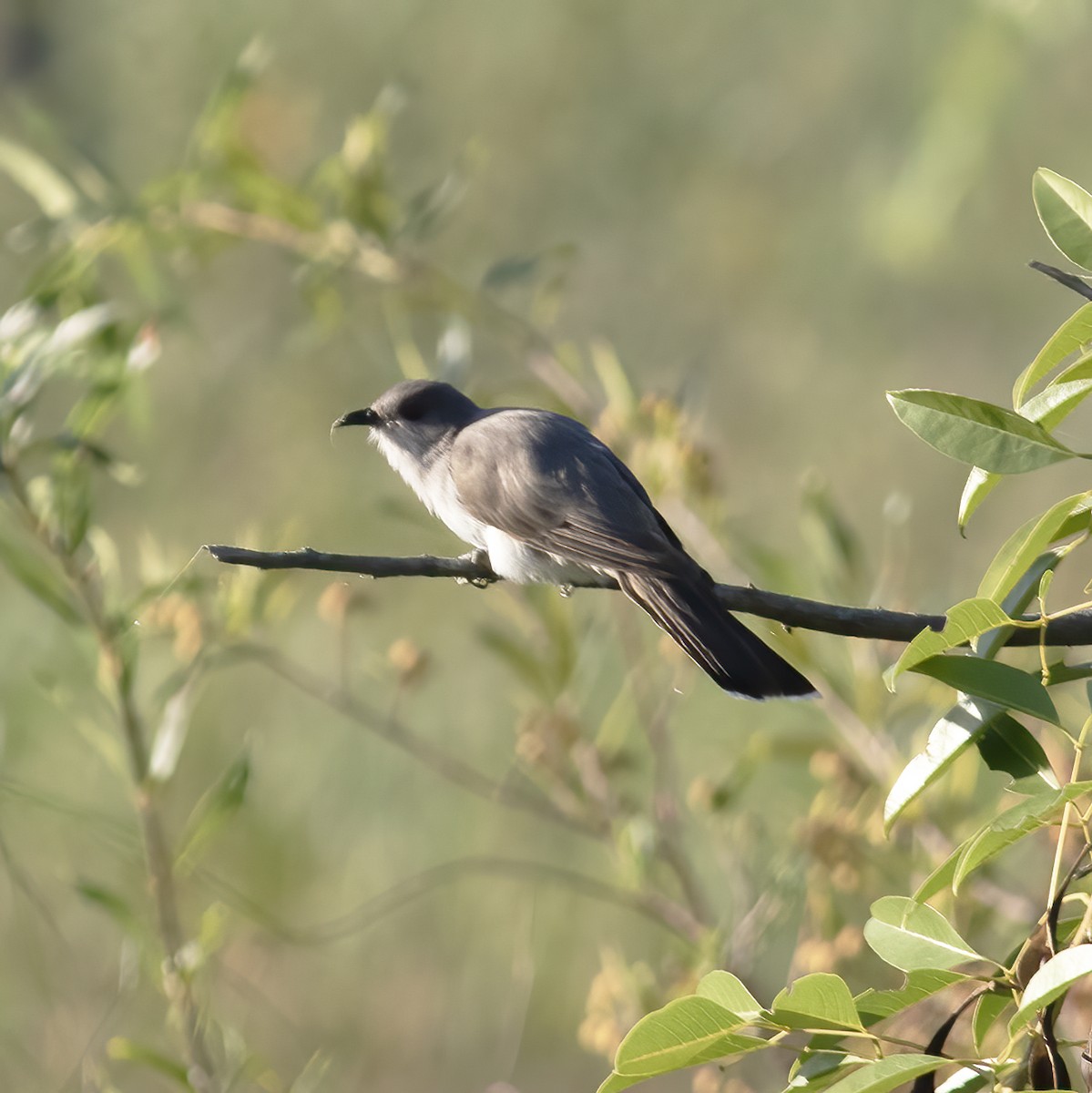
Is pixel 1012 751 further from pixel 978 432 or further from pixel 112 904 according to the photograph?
pixel 112 904

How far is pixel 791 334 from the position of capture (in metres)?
6.80

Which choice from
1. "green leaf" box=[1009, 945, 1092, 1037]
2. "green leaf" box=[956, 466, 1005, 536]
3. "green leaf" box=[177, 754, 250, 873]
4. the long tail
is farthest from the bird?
"green leaf" box=[1009, 945, 1092, 1037]

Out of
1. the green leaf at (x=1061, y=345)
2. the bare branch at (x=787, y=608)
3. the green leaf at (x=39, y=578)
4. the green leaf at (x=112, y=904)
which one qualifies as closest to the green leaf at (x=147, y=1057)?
the green leaf at (x=112, y=904)

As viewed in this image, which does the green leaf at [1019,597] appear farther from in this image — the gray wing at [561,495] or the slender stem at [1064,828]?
the gray wing at [561,495]

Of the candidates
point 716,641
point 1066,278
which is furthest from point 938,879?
point 716,641

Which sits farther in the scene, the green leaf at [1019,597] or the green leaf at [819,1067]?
the green leaf at [1019,597]

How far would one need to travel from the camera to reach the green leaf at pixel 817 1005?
1117 millimetres

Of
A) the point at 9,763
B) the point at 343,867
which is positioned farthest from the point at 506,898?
the point at 9,763

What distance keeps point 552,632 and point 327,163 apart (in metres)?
1.12

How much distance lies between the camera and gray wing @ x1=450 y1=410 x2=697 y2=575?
2.79 m

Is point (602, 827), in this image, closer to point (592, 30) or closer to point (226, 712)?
point (226, 712)

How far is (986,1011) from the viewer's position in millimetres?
1304

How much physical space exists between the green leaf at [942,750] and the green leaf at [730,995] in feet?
0.70

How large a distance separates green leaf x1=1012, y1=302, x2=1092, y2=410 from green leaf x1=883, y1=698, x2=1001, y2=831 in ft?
0.89
